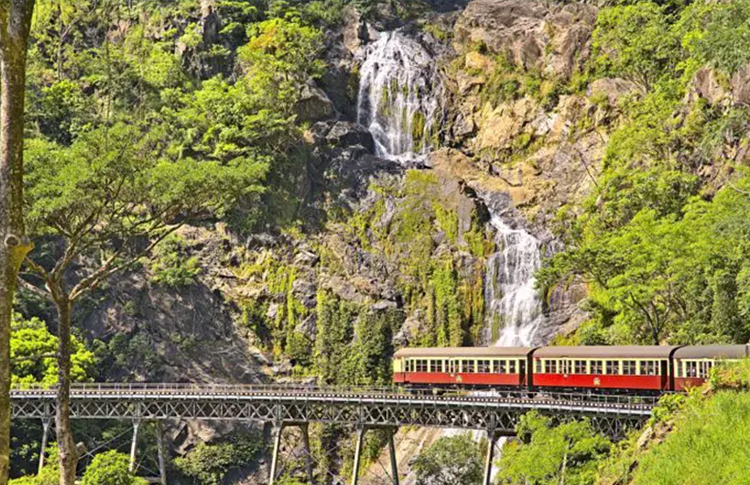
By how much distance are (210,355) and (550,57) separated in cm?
3576

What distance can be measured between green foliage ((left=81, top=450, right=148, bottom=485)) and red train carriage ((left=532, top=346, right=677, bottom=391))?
19.1m

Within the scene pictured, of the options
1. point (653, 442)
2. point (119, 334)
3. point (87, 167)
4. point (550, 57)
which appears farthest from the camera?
point (550, 57)

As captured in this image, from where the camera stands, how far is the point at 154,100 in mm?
84750

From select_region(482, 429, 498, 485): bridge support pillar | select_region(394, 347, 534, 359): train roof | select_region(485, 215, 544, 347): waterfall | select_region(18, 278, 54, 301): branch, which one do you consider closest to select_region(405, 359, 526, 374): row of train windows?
select_region(394, 347, 534, 359): train roof

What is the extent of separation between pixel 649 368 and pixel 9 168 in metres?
35.6

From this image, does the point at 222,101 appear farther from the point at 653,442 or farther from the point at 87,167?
the point at 653,442

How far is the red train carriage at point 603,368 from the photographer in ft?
140

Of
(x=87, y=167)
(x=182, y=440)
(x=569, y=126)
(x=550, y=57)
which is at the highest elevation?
(x=550, y=57)

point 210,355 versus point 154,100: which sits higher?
point 154,100

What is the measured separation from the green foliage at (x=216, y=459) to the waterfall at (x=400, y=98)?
2677 cm

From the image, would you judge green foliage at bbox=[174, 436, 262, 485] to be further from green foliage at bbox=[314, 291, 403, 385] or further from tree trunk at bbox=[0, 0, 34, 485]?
tree trunk at bbox=[0, 0, 34, 485]

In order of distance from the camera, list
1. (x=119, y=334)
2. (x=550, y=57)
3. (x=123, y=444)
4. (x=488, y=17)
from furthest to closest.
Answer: (x=488, y=17) < (x=550, y=57) < (x=119, y=334) < (x=123, y=444)

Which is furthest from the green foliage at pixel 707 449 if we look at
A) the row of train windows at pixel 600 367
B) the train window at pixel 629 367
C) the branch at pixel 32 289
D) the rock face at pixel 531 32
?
the rock face at pixel 531 32

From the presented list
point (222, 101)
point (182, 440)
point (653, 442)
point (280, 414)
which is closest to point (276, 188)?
point (222, 101)
